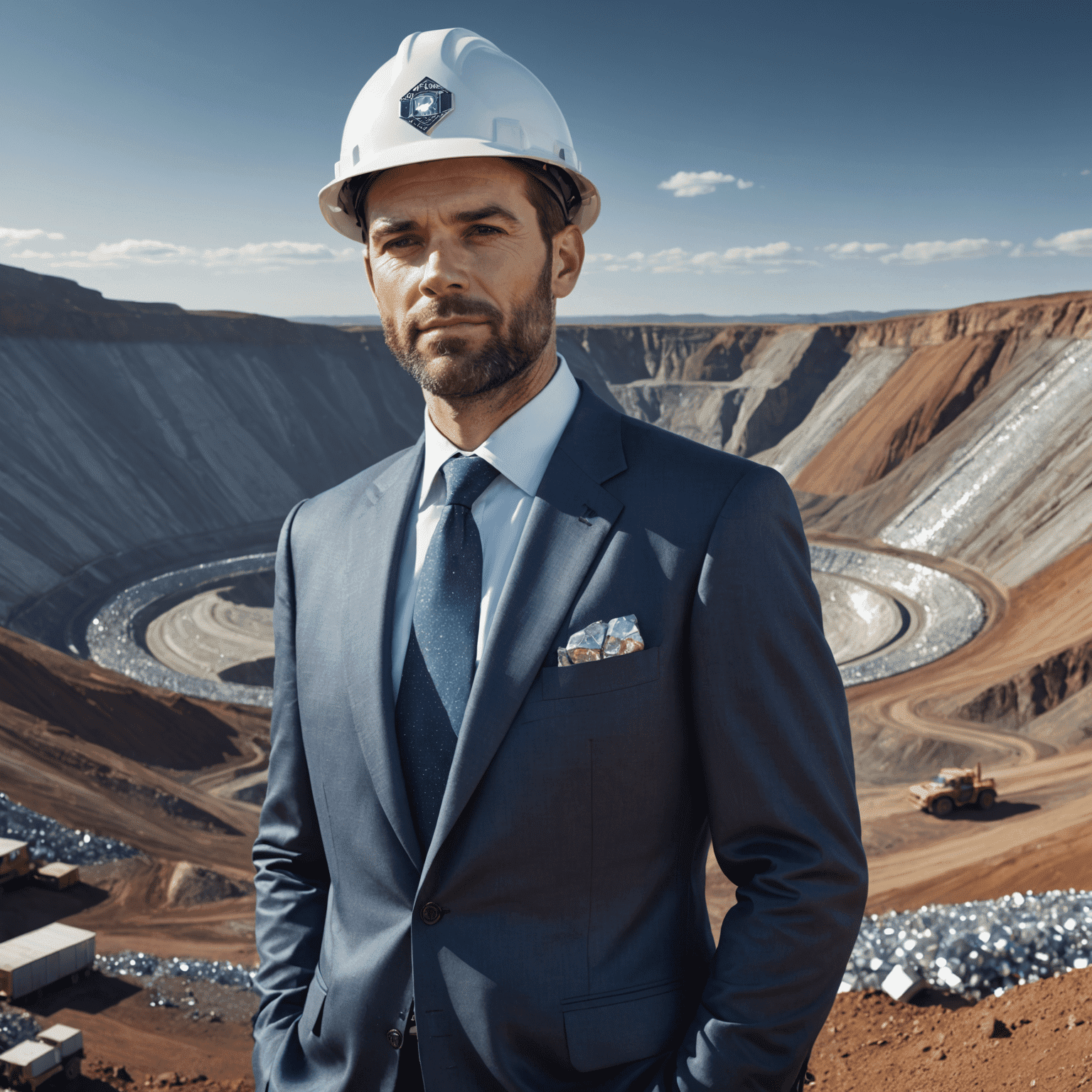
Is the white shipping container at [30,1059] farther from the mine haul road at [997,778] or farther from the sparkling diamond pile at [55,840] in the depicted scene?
the mine haul road at [997,778]

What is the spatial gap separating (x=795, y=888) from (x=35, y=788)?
1643cm

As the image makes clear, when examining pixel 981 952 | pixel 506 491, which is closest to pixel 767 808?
pixel 506 491

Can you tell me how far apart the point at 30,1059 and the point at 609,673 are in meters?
7.98

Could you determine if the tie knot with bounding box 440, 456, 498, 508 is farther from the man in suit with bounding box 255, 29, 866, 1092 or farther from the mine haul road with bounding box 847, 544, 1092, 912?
the mine haul road with bounding box 847, 544, 1092, 912

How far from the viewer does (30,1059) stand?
24.6ft

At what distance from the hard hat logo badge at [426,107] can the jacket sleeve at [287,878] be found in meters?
1.15

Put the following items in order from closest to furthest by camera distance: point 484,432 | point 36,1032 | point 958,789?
point 484,432 < point 36,1032 < point 958,789

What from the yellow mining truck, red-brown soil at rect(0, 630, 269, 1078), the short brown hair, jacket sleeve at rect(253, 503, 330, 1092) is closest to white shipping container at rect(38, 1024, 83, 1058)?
red-brown soil at rect(0, 630, 269, 1078)

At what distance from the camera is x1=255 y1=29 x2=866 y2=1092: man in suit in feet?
6.73

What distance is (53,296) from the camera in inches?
2192

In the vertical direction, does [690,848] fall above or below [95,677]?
above

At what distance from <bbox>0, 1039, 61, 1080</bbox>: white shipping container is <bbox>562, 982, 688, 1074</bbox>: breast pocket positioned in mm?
7494

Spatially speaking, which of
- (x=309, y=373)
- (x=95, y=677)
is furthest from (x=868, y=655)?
(x=309, y=373)

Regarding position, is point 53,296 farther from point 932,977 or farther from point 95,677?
point 932,977
